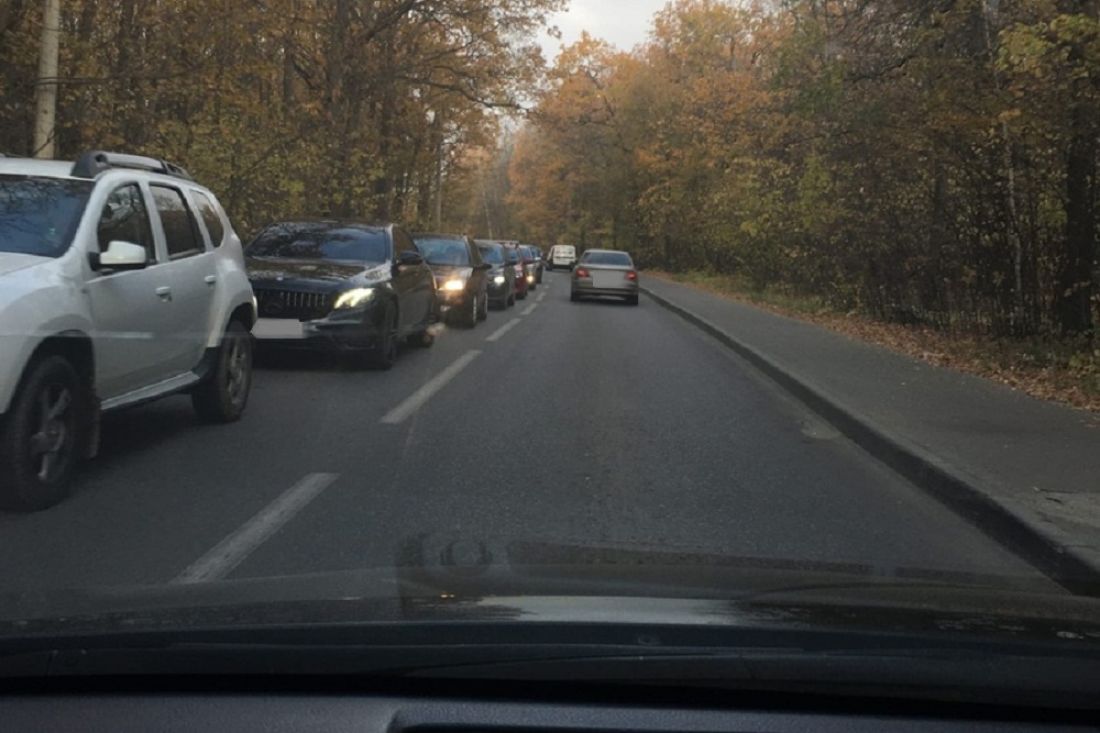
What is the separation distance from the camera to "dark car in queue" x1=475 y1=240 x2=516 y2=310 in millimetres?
26234

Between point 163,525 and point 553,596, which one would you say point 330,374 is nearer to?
point 163,525

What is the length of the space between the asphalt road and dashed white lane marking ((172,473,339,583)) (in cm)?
2

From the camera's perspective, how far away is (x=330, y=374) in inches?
493

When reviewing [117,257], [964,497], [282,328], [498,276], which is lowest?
[964,497]

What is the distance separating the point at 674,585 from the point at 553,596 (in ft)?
1.56

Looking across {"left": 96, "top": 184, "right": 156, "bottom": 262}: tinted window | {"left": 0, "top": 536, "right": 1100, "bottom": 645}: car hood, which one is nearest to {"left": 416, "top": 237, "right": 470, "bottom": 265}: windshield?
{"left": 96, "top": 184, "right": 156, "bottom": 262}: tinted window

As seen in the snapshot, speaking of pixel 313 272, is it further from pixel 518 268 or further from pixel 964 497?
pixel 518 268

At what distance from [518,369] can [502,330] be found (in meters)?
6.41

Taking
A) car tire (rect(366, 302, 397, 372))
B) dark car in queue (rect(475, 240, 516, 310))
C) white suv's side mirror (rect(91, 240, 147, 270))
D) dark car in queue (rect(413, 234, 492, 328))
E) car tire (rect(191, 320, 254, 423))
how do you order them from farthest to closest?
dark car in queue (rect(475, 240, 516, 310)) < dark car in queue (rect(413, 234, 492, 328)) < car tire (rect(366, 302, 397, 372)) < car tire (rect(191, 320, 254, 423)) < white suv's side mirror (rect(91, 240, 147, 270))

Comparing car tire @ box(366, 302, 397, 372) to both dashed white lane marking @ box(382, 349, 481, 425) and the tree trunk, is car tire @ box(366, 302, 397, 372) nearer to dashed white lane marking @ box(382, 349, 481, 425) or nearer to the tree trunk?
dashed white lane marking @ box(382, 349, 481, 425)

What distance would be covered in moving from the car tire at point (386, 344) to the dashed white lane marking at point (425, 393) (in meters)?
0.64

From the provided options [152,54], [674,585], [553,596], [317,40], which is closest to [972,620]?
[674,585]

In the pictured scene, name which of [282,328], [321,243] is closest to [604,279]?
[321,243]

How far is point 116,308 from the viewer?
6863 millimetres
